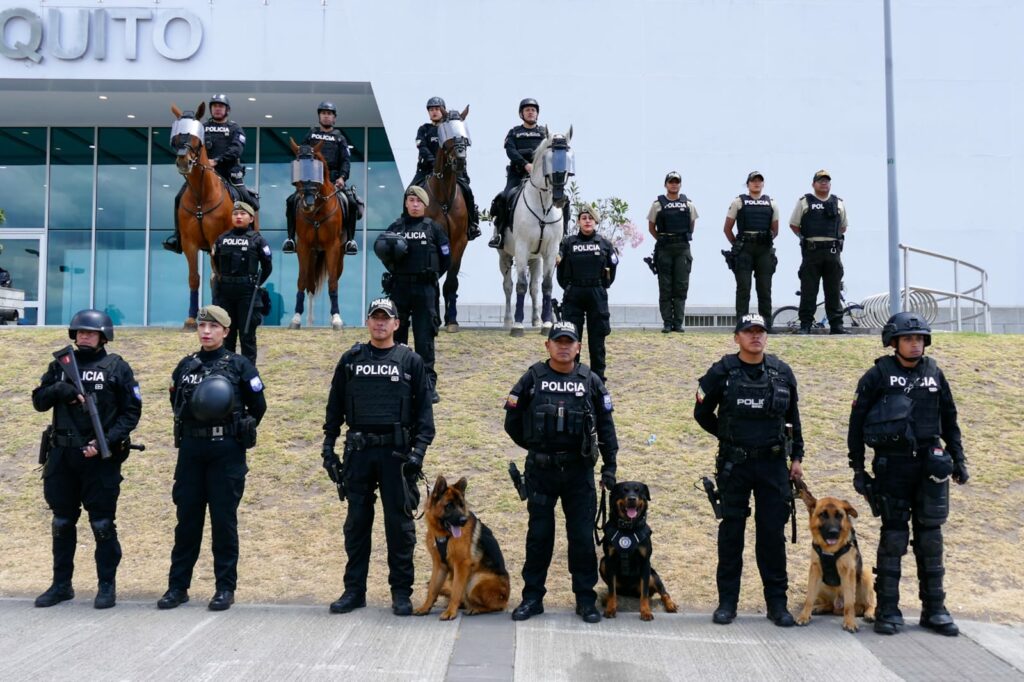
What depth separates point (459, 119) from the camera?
10633 mm

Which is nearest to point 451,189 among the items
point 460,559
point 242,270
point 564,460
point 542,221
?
point 542,221

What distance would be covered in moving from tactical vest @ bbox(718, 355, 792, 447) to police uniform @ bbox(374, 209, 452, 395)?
3714 mm

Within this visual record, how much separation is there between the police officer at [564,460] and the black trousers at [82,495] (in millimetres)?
2704

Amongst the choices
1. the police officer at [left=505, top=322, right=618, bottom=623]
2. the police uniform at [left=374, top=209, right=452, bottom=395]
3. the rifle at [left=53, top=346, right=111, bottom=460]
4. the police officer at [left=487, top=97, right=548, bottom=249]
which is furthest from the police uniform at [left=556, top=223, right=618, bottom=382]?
the rifle at [left=53, top=346, right=111, bottom=460]

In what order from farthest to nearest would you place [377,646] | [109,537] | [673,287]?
[673,287] < [109,537] < [377,646]

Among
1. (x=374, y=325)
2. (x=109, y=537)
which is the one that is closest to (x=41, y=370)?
(x=109, y=537)

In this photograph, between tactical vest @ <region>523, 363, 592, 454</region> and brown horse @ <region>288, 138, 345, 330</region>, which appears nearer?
tactical vest @ <region>523, 363, 592, 454</region>

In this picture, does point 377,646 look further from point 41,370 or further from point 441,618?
point 41,370

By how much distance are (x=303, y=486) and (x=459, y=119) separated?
523 cm

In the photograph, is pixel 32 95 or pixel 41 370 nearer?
pixel 41 370

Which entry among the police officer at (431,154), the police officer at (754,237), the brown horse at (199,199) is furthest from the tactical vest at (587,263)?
the brown horse at (199,199)

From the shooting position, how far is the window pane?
22.8 metres

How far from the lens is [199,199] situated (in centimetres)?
1120

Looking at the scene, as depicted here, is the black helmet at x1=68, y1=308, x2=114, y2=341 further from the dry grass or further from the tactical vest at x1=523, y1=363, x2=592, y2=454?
the tactical vest at x1=523, y1=363, x2=592, y2=454
